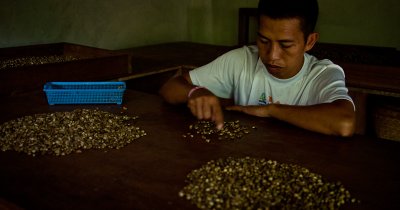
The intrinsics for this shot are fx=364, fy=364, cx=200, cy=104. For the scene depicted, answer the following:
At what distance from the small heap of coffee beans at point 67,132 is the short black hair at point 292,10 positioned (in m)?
0.79

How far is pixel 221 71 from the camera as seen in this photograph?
2096mm

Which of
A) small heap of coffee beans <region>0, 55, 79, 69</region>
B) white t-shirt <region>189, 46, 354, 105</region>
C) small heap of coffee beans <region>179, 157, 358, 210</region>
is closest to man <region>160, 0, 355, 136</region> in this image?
white t-shirt <region>189, 46, 354, 105</region>

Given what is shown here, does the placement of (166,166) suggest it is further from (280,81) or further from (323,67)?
(323,67)

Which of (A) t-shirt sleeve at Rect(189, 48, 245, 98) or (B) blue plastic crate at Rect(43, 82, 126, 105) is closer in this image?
(B) blue plastic crate at Rect(43, 82, 126, 105)

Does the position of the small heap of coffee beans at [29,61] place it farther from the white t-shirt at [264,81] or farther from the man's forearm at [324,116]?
the man's forearm at [324,116]

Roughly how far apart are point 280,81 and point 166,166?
0.97 metres

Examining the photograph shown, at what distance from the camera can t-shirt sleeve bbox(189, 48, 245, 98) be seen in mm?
2064

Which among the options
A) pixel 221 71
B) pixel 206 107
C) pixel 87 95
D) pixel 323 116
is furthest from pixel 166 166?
pixel 221 71

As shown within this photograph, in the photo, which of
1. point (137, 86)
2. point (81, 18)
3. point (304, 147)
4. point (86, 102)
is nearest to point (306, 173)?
point (304, 147)

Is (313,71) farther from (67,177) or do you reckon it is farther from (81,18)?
(81,18)

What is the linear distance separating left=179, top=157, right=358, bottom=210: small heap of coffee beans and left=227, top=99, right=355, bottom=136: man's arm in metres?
0.38

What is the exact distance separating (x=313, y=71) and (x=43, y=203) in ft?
4.63

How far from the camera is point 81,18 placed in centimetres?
379

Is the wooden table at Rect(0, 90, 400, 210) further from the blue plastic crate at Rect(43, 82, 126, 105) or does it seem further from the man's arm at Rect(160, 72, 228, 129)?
the blue plastic crate at Rect(43, 82, 126, 105)
